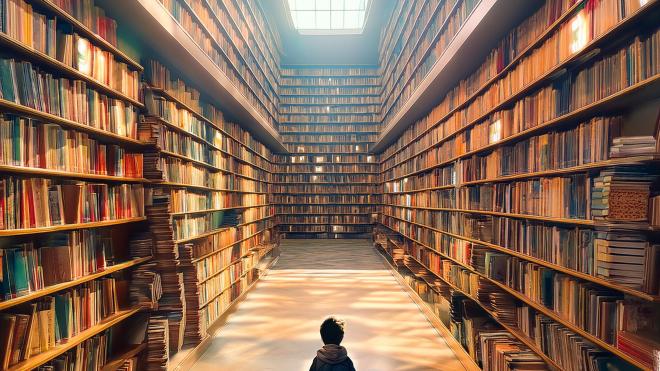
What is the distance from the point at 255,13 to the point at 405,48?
320 centimetres

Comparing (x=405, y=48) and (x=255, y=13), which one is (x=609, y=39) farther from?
(x=255, y=13)

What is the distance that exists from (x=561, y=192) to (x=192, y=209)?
145 inches

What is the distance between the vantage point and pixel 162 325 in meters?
3.37

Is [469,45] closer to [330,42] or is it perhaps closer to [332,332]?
[332,332]

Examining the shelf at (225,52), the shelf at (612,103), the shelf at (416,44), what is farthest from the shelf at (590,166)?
the shelf at (225,52)

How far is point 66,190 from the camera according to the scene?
2.42 m

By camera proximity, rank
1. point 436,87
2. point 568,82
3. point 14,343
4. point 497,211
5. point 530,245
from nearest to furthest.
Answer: point 14,343
point 568,82
point 530,245
point 497,211
point 436,87

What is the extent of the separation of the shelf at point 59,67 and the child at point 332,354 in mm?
2114

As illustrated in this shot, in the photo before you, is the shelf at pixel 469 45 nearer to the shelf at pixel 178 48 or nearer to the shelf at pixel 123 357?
the shelf at pixel 178 48

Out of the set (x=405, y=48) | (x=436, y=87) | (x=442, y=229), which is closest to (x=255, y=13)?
(x=405, y=48)

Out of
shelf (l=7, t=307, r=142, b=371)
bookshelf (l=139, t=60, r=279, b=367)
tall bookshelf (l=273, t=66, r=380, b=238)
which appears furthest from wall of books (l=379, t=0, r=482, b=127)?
shelf (l=7, t=307, r=142, b=371)

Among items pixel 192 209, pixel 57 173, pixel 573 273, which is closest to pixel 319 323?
pixel 192 209

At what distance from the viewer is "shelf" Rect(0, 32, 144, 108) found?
1.98 m

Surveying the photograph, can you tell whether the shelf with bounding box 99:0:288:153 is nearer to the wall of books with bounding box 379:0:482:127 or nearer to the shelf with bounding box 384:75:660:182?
the wall of books with bounding box 379:0:482:127
